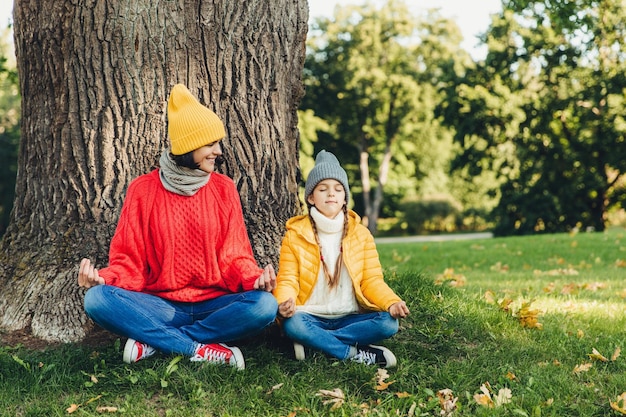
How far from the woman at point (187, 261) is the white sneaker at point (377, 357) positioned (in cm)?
59

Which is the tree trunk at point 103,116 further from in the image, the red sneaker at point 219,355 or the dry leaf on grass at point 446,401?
the dry leaf on grass at point 446,401

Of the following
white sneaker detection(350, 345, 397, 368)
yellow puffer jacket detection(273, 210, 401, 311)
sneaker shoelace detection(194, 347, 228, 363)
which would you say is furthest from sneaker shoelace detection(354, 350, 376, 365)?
sneaker shoelace detection(194, 347, 228, 363)

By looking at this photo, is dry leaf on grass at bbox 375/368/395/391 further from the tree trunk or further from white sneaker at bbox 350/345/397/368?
the tree trunk

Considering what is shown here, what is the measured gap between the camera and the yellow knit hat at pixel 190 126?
12.7ft

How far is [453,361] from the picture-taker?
409 cm

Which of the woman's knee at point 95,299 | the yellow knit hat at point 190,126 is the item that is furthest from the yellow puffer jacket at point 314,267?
the woman's knee at point 95,299

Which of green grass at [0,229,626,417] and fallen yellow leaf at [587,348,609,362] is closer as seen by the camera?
green grass at [0,229,626,417]

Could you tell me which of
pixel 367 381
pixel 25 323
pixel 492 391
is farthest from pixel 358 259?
pixel 25 323

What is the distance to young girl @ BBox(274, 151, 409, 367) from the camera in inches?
156

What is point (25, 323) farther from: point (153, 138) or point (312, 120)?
point (312, 120)

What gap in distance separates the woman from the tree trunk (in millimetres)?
483

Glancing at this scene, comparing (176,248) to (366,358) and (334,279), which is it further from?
(366,358)

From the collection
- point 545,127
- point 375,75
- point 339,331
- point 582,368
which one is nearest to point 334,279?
point 339,331

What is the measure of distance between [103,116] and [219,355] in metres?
1.76
